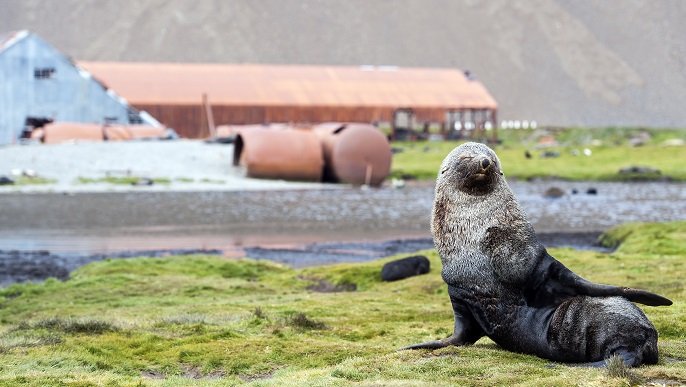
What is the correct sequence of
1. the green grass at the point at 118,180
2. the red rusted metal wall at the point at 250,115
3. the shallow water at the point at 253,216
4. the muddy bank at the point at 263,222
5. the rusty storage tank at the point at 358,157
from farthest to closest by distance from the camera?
the red rusted metal wall at the point at 250,115, the rusty storage tank at the point at 358,157, the green grass at the point at 118,180, the shallow water at the point at 253,216, the muddy bank at the point at 263,222

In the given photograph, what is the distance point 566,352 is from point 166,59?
600 ft

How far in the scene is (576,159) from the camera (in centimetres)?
7412

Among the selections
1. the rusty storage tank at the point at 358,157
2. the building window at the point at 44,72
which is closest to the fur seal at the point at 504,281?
the rusty storage tank at the point at 358,157

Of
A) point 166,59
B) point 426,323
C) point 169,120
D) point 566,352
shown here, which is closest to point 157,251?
point 426,323

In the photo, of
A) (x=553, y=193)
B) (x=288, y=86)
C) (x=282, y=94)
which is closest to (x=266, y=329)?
(x=553, y=193)

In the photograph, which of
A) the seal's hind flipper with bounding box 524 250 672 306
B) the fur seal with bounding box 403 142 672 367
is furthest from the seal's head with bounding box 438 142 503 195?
the seal's hind flipper with bounding box 524 250 672 306

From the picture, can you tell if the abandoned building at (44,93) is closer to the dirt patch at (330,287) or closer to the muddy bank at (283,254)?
the muddy bank at (283,254)

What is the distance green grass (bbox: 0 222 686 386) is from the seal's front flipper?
0.16 metres

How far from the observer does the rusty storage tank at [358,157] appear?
56.2m

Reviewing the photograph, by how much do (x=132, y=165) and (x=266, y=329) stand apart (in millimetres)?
44889

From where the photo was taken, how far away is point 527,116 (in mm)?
188750

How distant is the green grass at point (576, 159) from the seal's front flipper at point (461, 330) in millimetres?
50009

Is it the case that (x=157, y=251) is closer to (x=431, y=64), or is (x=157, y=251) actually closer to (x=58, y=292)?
(x=58, y=292)

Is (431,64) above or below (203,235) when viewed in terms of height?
above
